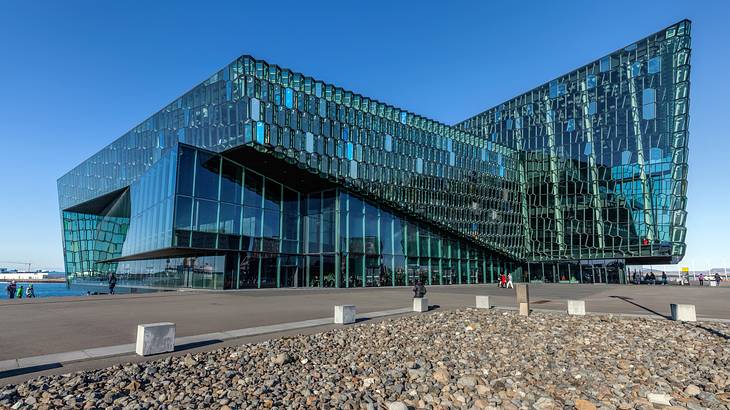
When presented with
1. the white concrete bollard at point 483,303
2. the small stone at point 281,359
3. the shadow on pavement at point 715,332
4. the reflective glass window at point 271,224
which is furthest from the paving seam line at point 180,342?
the reflective glass window at point 271,224

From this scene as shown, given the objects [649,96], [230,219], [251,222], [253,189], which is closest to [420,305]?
[230,219]

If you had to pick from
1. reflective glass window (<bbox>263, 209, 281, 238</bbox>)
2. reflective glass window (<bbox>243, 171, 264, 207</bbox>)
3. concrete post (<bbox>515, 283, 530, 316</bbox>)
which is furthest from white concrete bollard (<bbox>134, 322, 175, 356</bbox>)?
reflective glass window (<bbox>263, 209, 281, 238</bbox>)

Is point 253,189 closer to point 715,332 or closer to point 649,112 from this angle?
point 715,332

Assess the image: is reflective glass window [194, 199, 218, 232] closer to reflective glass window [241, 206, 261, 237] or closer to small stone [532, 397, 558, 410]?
reflective glass window [241, 206, 261, 237]

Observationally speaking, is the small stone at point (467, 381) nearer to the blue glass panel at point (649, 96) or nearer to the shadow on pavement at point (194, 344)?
the shadow on pavement at point (194, 344)

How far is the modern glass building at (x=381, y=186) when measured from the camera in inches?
1340

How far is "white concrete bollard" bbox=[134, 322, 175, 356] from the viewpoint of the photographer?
9.41 meters

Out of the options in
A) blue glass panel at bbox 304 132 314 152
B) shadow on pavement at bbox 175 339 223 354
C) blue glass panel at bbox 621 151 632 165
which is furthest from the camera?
blue glass panel at bbox 621 151 632 165

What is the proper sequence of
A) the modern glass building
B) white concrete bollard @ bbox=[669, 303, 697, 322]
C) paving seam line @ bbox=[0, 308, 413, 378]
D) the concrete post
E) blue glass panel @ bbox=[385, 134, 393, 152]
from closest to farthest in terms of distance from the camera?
paving seam line @ bbox=[0, 308, 413, 378]
white concrete bollard @ bbox=[669, 303, 697, 322]
the concrete post
the modern glass building
blue glass panel @ bbox=[385, 134, 393, 152]

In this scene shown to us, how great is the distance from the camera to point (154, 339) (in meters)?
9.56

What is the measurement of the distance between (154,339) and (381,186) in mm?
34404

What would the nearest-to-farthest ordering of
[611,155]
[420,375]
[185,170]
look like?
[420,375]
[185,170]
[611,155]

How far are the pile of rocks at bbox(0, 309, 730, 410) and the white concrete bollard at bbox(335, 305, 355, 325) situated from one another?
167 centimetres

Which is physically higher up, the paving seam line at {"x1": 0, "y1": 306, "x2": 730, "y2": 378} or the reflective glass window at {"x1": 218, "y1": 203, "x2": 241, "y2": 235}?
the reflective glass window at {"x1": 218, "y1": 203, "x2": 241, "y2": 235}
